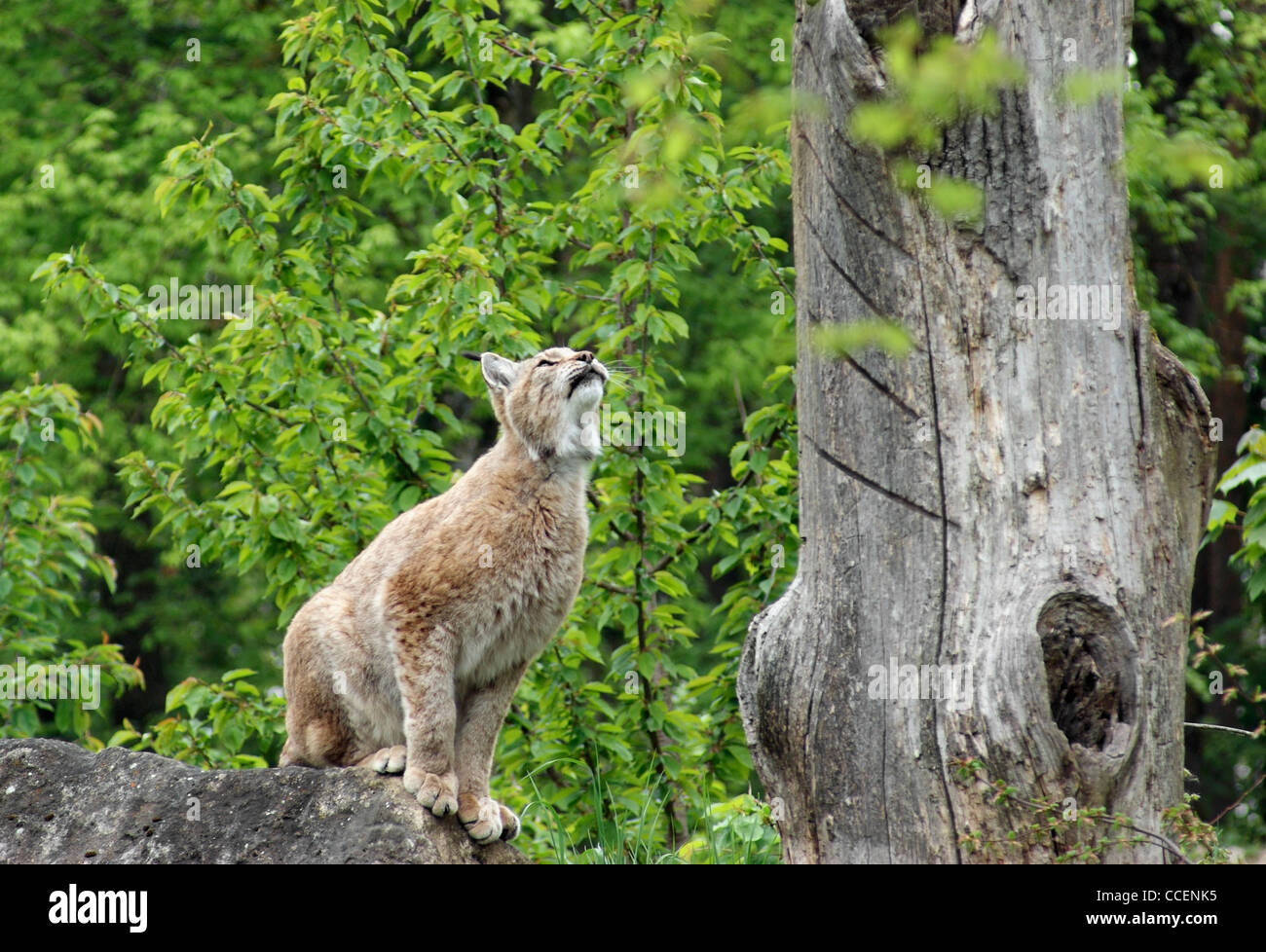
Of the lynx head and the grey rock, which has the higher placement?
the lynx head

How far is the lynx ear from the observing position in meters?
5.61

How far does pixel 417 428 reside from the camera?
301 inches

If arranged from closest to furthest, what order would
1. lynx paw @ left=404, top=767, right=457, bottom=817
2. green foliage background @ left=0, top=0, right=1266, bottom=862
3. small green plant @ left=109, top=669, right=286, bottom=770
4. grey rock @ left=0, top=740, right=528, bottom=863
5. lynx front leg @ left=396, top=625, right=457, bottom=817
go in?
1. grey rock @ left=0, top=740, right=528, bottom=863
2. lynx paw @ left=404, top=767, right=457, bottom=817
3. lynx front leg @ left=396, top=625, right=457, bottom=817
4. green foliage background @ left=0, top=0, right=1266, bottom=862
5. small green plant @ left=109, top=669, right=286, bottom=770

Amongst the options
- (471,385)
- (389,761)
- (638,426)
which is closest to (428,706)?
(389,761)

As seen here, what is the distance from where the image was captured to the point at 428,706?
199 inches

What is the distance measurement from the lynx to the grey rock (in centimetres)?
17

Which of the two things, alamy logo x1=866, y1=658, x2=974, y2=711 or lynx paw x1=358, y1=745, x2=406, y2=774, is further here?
lynx paw x1=358, y1=745, x2=406, y2=774

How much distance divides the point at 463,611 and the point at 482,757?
0.65 m

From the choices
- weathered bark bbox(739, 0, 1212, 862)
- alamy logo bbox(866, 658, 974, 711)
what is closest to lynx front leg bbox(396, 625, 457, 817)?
weathered bark bbox(739, 0, 1212, 862)

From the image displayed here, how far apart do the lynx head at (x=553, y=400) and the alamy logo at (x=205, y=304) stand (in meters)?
2.44

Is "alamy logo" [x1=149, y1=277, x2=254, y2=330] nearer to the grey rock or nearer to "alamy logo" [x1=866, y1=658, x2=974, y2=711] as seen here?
the grey rock

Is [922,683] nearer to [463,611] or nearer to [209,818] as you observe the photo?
[463,611]
